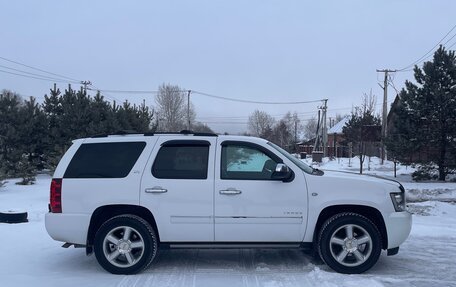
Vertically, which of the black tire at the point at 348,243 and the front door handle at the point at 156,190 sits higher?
the front door handle at the point at 156,190

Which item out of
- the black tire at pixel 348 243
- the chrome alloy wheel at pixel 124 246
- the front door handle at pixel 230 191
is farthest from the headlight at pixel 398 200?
the chrome alloy wheel at pixel 124 246

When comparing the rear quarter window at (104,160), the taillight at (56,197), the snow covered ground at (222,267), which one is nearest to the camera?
the snow covered ground at (222,267)

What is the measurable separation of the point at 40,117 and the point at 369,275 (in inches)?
861

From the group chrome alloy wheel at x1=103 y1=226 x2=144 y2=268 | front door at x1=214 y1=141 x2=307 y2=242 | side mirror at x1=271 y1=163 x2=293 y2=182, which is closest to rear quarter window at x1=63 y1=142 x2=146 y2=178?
chrome alloy wheel at x1=103 y1=226 x2=144 y2=268

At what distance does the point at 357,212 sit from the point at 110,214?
136 inches

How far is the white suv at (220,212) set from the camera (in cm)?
632

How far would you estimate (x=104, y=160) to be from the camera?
662 cm

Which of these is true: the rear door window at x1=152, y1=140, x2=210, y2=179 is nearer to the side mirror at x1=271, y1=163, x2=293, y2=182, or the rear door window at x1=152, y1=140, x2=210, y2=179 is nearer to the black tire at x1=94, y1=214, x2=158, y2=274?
Result: the black tire at x1=94, y1=214, x2=158, y2=274

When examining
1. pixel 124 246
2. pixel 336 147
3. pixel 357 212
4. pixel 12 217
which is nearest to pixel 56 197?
pixel 124 246

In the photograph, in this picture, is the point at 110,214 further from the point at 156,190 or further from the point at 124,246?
the point at 156,190

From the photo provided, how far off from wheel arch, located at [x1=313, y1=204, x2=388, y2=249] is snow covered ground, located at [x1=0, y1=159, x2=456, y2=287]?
1.69ft

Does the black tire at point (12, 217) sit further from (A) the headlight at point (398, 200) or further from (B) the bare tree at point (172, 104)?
(B) the bare tree at point (172, 104)

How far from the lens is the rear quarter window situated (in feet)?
21.4

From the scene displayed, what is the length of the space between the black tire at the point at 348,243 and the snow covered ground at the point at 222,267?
17 cm
